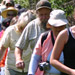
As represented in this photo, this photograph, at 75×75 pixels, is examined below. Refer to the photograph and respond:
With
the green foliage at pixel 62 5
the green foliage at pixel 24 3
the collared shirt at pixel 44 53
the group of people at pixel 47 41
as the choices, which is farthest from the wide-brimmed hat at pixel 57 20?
the green foliage at pixel 24 3

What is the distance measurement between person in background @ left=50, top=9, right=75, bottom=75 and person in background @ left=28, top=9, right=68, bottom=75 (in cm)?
28

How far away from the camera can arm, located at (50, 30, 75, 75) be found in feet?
13.6

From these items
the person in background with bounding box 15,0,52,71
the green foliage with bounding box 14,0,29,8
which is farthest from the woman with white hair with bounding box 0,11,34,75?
the green foliage with bounding box 14,0,29,8

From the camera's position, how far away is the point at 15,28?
6387 mm

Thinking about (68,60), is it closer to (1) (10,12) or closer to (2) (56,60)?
(2) (56,60)

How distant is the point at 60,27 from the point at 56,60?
0.50m

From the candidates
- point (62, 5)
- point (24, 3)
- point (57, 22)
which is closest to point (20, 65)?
point (57, 22)

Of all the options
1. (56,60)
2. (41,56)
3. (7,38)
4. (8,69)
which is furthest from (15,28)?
(56,60)

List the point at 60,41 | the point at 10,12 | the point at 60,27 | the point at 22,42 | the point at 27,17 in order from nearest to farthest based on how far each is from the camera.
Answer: the point at 60,41 → the point at 60,27 → the point at 22,42 → the point at 27,17 → the point at 10,12

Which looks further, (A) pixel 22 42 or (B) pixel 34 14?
(B) pixel 34 14

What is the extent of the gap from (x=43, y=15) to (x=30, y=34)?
34 cm

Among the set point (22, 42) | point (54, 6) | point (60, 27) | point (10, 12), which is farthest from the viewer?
point (54, 6)

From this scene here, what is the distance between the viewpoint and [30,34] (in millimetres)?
5578

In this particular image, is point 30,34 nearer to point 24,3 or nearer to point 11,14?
point 11,14
